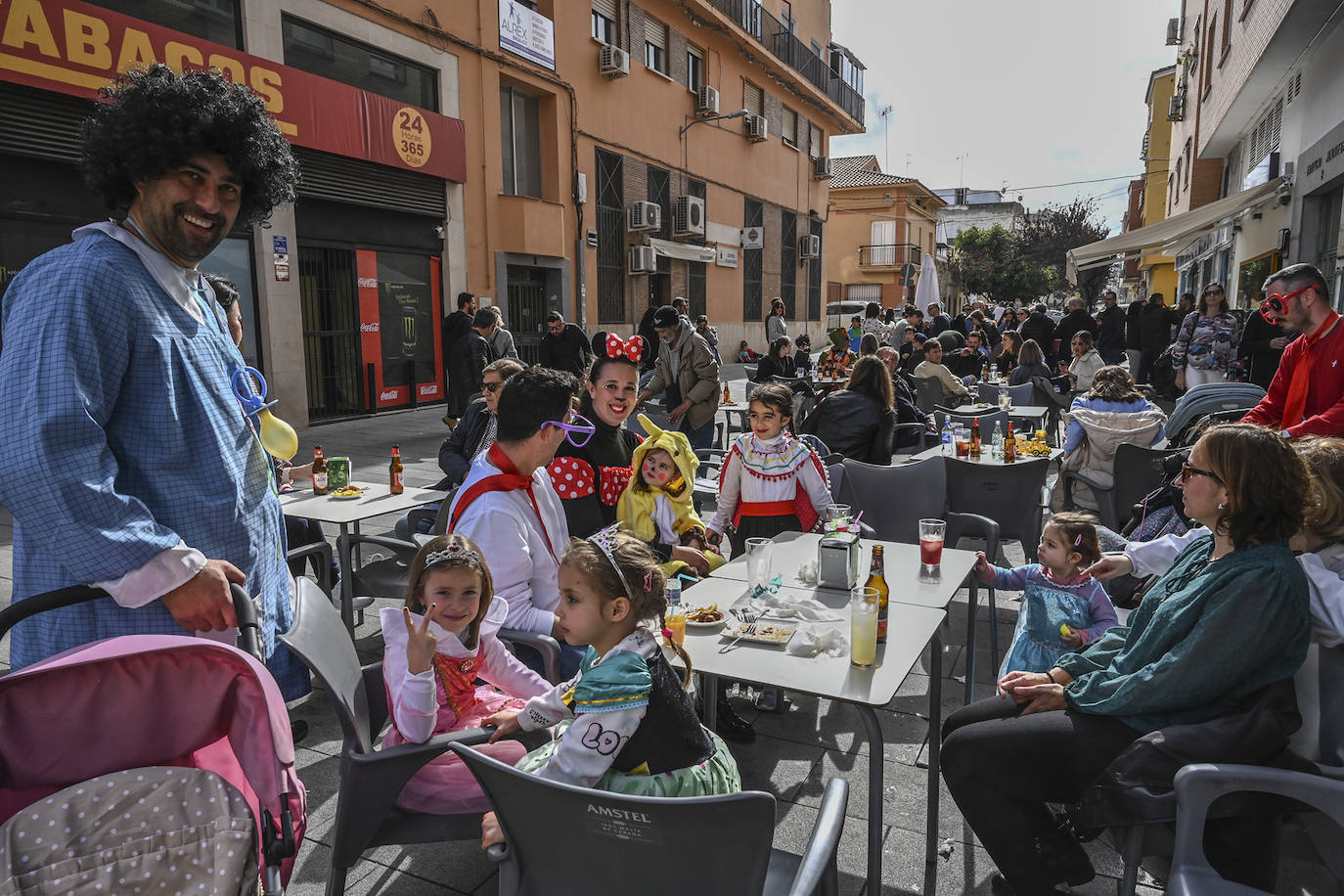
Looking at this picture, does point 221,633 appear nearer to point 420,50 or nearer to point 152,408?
point 152,408

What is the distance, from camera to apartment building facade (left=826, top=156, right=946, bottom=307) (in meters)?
42.6

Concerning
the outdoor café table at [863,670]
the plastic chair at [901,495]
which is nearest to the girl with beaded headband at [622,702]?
the outdoor café table at [863,670]

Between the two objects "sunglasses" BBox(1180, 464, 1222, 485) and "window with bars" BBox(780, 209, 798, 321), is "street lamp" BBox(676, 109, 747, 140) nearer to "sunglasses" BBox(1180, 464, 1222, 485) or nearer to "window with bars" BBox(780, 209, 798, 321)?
"window with bars" BBox(780, 209, 798, 321)

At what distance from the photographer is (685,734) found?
180 cm

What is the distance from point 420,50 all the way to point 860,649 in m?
12.8

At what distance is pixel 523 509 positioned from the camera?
277 cm

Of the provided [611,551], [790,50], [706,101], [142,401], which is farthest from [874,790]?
[790,50]

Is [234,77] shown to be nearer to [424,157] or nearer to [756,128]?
[424,157]

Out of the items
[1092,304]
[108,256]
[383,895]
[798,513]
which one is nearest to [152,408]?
[108,256]

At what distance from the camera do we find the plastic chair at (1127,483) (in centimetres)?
476

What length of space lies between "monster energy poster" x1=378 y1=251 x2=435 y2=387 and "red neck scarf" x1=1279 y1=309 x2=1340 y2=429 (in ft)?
35.9

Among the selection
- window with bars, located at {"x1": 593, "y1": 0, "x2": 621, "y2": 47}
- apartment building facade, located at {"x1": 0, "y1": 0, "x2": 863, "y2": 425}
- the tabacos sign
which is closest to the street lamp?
apartment building facade, located at {"x1": 0, "y1": 0, "x2": 863, "y2": 425}

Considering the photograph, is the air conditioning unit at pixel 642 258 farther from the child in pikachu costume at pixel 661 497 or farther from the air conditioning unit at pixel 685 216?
the child in pikachu costume at pixel 661 497

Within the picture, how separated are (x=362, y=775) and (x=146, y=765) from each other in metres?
0.46
